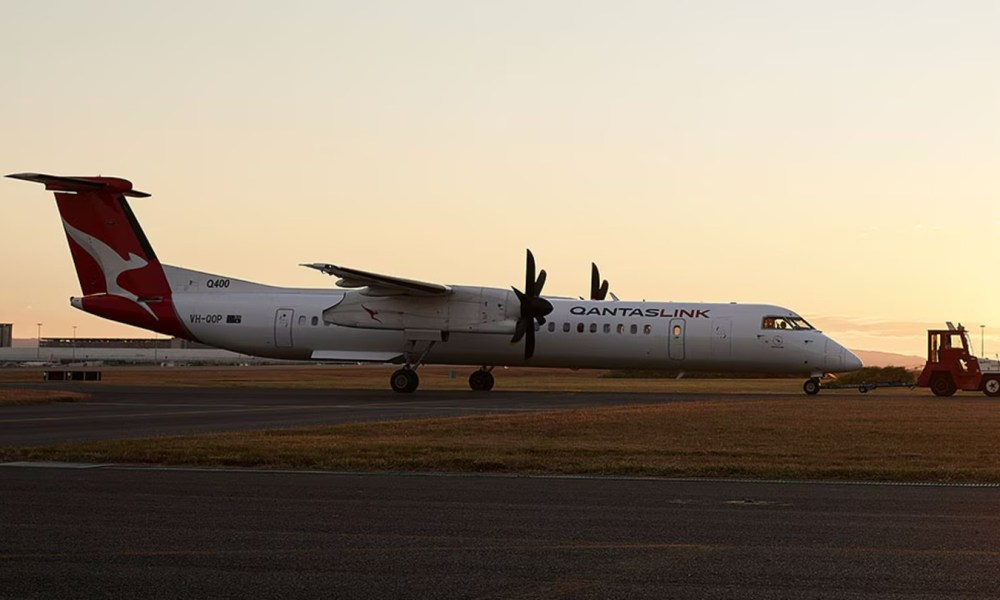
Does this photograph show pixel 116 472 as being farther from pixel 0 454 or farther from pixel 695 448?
pixel 695 448

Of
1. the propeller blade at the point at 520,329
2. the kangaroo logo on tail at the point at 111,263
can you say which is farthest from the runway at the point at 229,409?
the kangaroo logo on tail at the point at 111,263

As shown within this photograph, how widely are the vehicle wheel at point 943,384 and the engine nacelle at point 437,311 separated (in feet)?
53.8

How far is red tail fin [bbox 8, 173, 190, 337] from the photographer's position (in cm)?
4884

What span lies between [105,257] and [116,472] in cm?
3419

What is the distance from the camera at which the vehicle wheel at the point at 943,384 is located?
153 feet

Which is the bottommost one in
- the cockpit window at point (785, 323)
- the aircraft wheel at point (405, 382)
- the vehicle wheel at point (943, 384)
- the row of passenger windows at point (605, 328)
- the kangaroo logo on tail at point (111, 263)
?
the aircraft wheel at point (405, 382)

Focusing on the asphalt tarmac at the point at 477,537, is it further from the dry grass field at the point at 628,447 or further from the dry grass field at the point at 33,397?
the dry grass field at the point at 33,397

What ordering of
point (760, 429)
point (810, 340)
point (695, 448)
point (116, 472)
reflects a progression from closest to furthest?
point (116, 472)
point (695, 448)
point (760, 429)
point (810, 340)

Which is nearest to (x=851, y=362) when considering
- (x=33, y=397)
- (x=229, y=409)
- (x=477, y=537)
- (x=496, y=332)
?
(x=496, y=332)

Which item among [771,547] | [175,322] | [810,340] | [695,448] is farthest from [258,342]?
[771,547]

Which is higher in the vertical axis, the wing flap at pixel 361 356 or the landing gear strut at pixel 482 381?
the wing flap at pixel 361 356

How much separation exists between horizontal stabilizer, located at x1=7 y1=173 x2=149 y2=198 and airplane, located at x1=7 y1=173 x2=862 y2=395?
0.04 meters

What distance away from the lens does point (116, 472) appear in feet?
55.0

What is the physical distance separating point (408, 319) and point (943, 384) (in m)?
20.8
